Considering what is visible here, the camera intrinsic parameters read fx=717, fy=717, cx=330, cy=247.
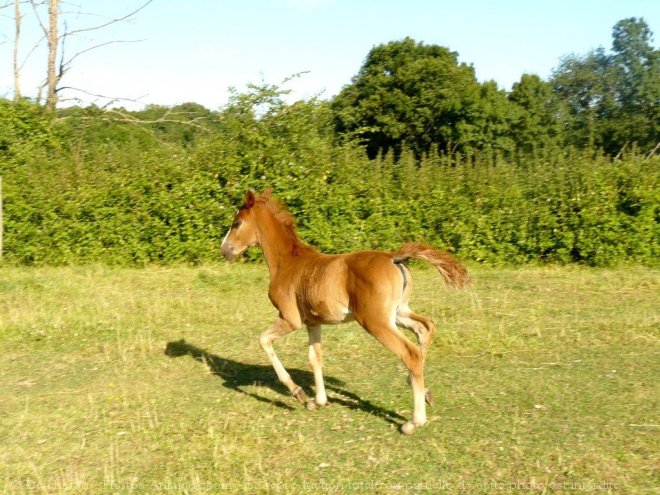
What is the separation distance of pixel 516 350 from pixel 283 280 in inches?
120

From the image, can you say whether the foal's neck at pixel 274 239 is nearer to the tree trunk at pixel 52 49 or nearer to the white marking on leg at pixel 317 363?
the white marking on leg at pixel 317 363

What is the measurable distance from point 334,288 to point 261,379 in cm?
183

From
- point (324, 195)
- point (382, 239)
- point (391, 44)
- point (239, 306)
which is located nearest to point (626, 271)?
point (382, 239)

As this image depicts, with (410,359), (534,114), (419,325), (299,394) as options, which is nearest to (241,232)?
(299,394)

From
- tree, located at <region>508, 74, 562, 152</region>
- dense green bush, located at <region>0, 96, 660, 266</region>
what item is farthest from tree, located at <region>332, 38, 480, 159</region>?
dense green bush, located at <region>0, 96, 660, 266</region>

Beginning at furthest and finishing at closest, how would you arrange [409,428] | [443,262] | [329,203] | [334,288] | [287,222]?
[329,203] → [287,222] → [334,288] → [443,262] → [409,428]

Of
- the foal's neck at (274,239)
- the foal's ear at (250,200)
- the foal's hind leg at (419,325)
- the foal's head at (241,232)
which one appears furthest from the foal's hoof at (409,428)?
the foal's ear at (250,200)

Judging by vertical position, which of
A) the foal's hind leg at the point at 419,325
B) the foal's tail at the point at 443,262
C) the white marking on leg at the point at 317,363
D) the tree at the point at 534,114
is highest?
the tree at the point at 534,114

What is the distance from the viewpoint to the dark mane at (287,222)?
7.24 meters

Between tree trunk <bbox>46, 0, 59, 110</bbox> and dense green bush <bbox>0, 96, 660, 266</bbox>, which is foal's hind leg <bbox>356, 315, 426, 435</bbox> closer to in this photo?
dense green bush <bbox>0, 96, 660, 266</bbox>

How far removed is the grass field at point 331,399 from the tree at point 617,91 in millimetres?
26679

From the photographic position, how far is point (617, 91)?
44.3 metres

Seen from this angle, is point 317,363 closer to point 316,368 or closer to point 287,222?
point 316,368

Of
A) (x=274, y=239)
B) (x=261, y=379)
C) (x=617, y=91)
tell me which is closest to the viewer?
(x=274, y=239)
